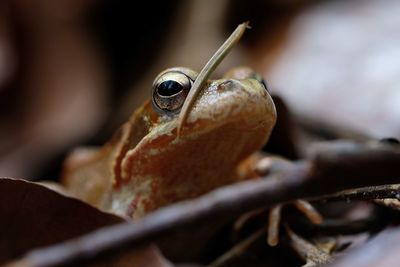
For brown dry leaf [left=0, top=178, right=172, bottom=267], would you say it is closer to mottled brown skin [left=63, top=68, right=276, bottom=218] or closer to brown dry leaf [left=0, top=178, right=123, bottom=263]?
brown dry leaf [left=0, top=178, right=123, bottom=263]

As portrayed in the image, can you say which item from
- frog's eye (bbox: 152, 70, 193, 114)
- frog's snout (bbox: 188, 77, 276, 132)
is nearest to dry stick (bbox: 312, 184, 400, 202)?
frog's snout (bbox: 188, 77, 276, 132)

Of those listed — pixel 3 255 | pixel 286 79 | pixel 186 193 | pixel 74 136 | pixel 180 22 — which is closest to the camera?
pixel 3 255

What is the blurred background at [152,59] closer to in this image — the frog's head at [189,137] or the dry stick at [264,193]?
the frog's head at [189,137]

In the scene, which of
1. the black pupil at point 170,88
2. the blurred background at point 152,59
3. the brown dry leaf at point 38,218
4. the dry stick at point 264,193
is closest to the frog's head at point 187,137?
the black pupil at point 170,88

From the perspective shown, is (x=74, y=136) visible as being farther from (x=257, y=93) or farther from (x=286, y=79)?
(x=257, y=93)

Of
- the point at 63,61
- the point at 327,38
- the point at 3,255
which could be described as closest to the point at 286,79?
the point at 327,38

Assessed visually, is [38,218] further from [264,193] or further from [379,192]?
[379,192]

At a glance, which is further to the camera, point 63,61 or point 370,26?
point 63,61

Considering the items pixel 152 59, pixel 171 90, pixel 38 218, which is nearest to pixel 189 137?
pixel 171 90
